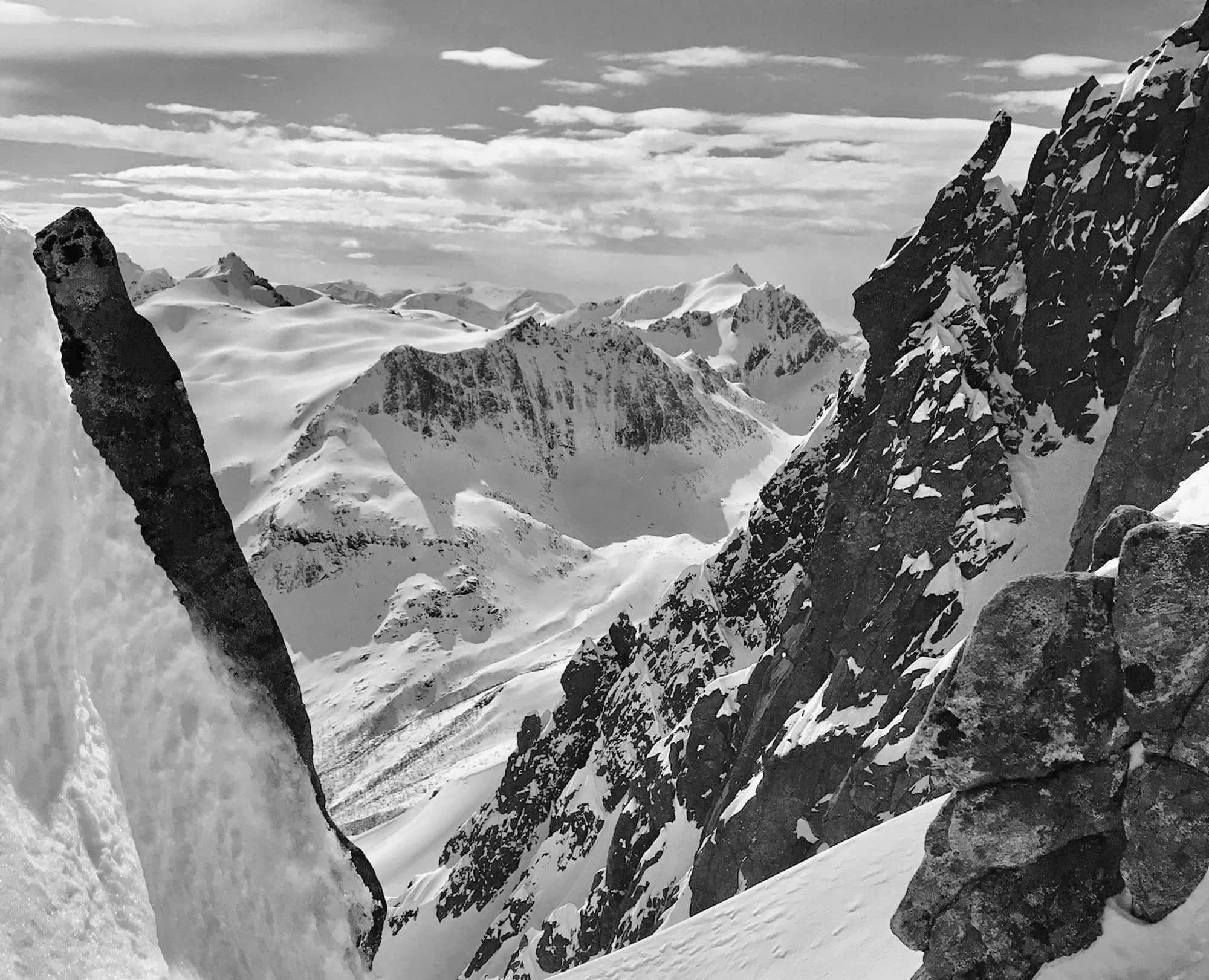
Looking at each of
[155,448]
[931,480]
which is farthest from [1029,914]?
[931,480]

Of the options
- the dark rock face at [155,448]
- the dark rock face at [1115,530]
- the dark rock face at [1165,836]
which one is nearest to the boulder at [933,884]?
the dark rock face at [1165,836]

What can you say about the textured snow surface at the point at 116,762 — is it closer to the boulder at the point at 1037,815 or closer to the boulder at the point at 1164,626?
the boulder at the point at 1037,815

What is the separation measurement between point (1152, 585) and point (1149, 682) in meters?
1.41

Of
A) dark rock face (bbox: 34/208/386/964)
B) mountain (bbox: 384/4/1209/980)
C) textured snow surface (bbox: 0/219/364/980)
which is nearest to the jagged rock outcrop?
dark rock face (bbox: 34/208/386/964)

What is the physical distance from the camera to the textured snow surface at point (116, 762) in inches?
295

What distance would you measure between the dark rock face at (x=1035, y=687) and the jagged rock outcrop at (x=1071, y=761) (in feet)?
0.07

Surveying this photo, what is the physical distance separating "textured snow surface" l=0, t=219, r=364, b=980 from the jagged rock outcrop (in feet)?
31.2

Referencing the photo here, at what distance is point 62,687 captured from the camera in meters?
8.42

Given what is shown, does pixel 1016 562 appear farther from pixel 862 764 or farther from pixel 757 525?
pixel 757 525

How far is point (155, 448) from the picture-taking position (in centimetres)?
1102

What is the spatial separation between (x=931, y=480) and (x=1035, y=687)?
33264 mm

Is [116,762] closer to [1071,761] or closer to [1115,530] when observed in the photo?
[1071,761]

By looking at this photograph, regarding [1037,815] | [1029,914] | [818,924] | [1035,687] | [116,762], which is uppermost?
[116,762]

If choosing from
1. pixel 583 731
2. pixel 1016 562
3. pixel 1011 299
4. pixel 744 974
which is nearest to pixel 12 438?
pixel 744 974
